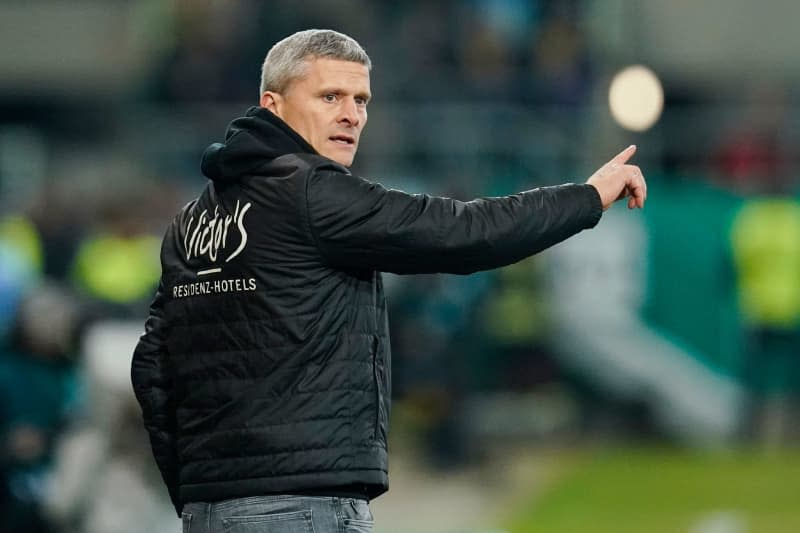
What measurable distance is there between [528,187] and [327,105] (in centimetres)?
1090

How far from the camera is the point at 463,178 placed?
1548 centimetres

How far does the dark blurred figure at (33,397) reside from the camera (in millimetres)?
8086

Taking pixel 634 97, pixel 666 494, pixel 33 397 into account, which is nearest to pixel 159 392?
pixel 634 97

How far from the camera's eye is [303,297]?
468 centimetres

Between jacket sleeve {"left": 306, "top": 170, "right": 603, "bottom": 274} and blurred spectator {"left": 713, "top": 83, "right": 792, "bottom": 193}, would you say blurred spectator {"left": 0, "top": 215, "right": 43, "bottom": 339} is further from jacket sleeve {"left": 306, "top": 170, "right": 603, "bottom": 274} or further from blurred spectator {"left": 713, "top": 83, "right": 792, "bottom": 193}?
blurred spectator {"left": 713, "top": 83, "right": 792, "bottom": 193}

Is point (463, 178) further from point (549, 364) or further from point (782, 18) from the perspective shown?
point (782, 18)

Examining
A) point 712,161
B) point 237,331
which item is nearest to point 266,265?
point 237,331

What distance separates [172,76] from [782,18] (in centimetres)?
692

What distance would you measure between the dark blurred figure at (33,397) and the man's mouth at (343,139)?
3668 mm

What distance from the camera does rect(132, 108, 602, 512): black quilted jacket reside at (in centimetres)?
464

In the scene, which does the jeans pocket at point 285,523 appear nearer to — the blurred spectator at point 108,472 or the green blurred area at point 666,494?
the blurred spectator at point 108,472

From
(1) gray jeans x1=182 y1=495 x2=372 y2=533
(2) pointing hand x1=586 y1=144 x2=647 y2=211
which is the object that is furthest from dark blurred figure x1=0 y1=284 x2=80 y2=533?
(2) pointing hand x1=586 y1=144 x2=647 y2=211

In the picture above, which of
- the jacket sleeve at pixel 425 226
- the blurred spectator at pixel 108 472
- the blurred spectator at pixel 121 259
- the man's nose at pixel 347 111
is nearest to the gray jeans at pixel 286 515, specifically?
the jacket sleeve at pixel 425 226

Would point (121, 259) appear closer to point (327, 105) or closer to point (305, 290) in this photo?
point (327, 105)
